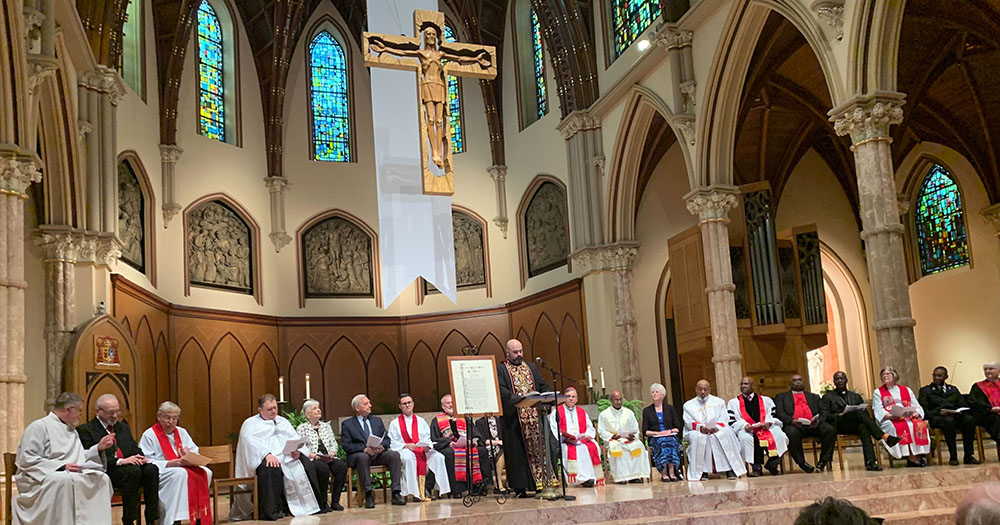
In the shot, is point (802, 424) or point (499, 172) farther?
point (499, 172)

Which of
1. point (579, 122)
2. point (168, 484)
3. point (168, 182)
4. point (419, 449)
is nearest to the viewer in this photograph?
point (168, 484)

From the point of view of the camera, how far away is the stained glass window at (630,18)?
599 inches

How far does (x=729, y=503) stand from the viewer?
26.5 feet

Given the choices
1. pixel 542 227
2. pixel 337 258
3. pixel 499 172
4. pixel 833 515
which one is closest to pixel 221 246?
pixel 337 258

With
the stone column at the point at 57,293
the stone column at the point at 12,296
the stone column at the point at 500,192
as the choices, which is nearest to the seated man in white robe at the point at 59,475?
the stone column at the point at 12,296

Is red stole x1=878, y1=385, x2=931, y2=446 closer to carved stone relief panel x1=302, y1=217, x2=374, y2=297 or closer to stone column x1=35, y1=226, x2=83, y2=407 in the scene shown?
stone column x1=35, y1=226, x2=83, y2=407

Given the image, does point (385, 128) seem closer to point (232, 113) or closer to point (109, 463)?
point (109, 463)

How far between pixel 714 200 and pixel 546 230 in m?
5.15

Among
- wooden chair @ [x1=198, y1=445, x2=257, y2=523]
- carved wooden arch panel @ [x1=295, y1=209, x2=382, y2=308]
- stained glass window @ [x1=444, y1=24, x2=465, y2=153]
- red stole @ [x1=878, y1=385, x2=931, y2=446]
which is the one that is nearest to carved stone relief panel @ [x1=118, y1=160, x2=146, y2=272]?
carved wooden arch panel @ [x1=295, y1=209, x2=382, y2=308]

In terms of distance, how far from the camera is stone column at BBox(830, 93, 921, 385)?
10047 mm

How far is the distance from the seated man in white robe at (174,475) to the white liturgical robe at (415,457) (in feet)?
7.09

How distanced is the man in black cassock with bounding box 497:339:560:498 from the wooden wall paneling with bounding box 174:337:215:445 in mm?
8965

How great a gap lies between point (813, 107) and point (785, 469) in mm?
7515

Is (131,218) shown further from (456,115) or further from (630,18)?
(630,18)
